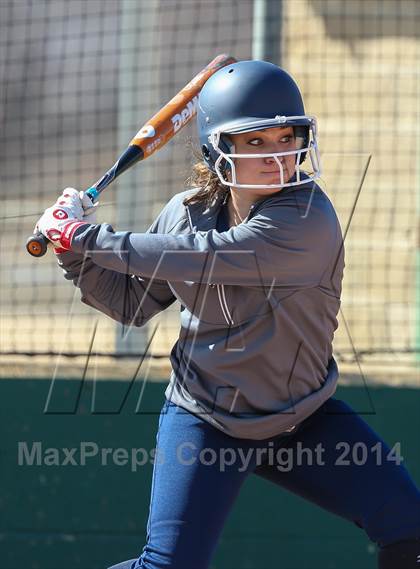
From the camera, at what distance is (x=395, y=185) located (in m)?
5.80

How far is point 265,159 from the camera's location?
9.48ft

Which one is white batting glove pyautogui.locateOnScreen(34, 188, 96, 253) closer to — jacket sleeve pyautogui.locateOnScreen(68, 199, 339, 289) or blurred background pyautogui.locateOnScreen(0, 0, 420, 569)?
jacket sleeve pyautogui.locateOnScreen(68, 199, 339, 289)

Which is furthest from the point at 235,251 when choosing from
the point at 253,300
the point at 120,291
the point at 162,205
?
the point at 162,205

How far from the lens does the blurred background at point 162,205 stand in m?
4.48

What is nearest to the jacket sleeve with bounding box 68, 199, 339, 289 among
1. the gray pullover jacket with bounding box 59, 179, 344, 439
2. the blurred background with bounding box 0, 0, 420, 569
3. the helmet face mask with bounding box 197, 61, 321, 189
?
the gray pullover jacket with bounding box 59, 179, 344, 439

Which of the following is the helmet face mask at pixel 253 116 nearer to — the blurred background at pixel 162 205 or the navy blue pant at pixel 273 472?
the navy blue pant at pixel 273 472

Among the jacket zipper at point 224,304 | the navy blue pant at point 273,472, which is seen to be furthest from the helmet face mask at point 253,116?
the navy blue pant at point 273,472

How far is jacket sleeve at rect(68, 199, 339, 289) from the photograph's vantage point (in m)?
2.84

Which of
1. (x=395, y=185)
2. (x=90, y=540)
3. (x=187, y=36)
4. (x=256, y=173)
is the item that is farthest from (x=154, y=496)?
(x=187, y=36)

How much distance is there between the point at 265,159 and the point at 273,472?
0.86 meters

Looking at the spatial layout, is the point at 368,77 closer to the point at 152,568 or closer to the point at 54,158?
the point at 54,158

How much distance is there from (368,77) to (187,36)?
5.59 feet

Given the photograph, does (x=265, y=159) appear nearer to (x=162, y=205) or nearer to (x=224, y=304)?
(x=224, y=304)

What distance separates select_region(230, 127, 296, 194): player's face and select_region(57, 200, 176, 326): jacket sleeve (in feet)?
1.22
